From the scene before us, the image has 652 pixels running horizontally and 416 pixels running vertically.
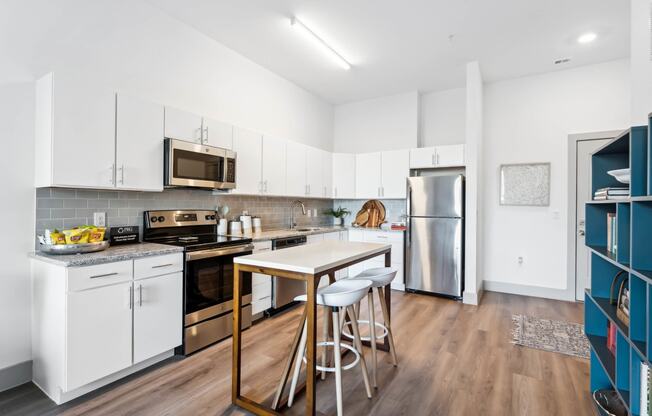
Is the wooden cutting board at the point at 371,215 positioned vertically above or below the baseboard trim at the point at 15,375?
above

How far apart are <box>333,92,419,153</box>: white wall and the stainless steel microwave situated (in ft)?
9.12

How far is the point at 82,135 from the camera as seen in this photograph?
7.32 feet

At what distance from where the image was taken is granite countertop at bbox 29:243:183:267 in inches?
76.8

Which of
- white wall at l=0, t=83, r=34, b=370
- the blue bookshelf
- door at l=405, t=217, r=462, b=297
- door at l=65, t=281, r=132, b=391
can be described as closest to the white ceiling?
white wall at l=0, t=83, r=34, b=370

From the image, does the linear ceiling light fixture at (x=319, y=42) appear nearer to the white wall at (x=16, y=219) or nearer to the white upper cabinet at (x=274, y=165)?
the white upper cabinet at (x=274, y=165)

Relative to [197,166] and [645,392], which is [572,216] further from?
[197,166]

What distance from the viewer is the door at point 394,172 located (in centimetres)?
475

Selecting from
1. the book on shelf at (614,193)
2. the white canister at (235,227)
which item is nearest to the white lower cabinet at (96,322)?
the white canister at (235,227)

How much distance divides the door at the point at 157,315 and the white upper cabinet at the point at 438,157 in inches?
136

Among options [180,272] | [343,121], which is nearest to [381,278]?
[180,272]

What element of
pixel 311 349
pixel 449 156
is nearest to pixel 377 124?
pixel 449 156

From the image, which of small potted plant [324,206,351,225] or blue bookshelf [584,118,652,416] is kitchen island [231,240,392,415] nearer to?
blue bookshelf [584,118,652,416]

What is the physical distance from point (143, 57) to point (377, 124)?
3537 mm

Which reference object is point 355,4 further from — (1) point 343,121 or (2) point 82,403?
(2) point 82,403
